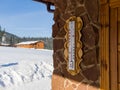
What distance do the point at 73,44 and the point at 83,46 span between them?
0.76ft

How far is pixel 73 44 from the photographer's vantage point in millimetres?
4480

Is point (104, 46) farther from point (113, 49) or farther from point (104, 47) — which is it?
point (113, 49)

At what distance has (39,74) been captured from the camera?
10.8 meters

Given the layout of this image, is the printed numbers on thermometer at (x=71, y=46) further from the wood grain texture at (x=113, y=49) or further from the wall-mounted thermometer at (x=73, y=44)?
the wood grain texture at (x=113, y=49)

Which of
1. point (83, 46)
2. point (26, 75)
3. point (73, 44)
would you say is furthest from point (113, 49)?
point (26, 75)

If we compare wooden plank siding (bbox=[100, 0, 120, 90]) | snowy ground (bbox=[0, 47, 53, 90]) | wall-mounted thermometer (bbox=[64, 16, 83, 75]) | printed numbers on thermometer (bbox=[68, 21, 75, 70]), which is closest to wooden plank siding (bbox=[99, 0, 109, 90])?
wooden plank siding (bbox=[100, 0, 120, 90])

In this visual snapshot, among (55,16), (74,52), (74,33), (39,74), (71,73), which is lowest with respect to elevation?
(39,74)

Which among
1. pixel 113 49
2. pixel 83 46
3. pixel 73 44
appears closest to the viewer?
pixel 113 49

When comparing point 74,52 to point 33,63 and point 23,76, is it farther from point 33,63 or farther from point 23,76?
point 33,63

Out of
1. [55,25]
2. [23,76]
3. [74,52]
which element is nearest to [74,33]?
[74,52]

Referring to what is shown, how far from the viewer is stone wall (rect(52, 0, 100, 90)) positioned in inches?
161

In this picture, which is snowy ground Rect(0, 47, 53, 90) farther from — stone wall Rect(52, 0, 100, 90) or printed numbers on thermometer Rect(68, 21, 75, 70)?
printed numbers on thermometer Rect(68, 21, 75, 70)

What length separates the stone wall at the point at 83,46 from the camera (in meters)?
4.10

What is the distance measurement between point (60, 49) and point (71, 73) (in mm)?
523
